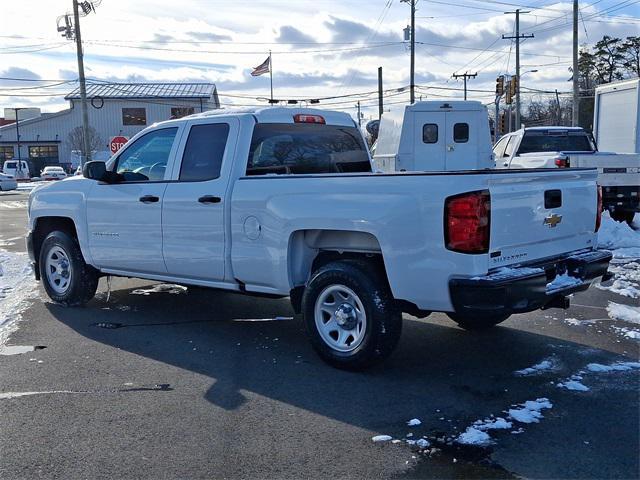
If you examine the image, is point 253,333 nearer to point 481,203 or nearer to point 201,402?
point 201,402

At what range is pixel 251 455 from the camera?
12.6 feet

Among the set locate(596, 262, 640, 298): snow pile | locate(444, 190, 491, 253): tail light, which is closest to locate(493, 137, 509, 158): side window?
locate(596, 262, 640, 298): snow pile

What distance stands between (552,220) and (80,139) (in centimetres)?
6819

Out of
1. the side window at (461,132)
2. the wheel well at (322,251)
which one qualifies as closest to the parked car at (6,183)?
the side window at (461,132)

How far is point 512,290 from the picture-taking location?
4535mm

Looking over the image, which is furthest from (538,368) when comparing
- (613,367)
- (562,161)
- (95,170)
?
(562,161)

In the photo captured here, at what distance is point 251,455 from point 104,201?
402cm

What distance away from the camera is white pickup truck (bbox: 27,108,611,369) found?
180 inches

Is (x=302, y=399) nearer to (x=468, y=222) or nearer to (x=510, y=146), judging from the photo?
(x=468, y=222)

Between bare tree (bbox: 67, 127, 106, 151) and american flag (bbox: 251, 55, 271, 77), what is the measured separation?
2941 cm

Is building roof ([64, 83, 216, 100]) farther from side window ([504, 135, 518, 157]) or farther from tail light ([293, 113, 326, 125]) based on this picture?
tail light ([293, 113, 326, 125])

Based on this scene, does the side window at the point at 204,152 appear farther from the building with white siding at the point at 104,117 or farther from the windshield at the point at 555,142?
the building with white siding at the point at 104,117

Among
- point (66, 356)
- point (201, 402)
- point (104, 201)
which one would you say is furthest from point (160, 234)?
point (201, 402)

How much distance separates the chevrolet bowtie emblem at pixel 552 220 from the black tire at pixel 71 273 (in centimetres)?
492
